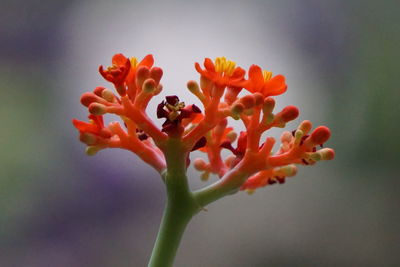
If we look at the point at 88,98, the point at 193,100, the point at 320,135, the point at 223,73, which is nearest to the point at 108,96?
the point at 88,98

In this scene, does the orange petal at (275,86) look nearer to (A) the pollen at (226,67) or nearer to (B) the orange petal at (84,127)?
(A) the pollen at (226,67)

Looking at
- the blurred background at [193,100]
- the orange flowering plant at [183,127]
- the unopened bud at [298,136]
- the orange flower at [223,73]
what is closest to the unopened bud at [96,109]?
the orange flowering plant at [183,127]

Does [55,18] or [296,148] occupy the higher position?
[55,18]

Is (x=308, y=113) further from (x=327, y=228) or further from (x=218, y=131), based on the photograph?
(x=218, y=131)

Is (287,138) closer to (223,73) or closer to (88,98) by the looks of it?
(223,73)

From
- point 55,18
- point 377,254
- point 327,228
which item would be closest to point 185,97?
point 55,18

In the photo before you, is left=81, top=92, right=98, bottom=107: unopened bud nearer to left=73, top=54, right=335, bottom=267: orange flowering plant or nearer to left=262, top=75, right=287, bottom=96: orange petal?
left=73, top=54, right=335, bottom=267: orange flowering plant
